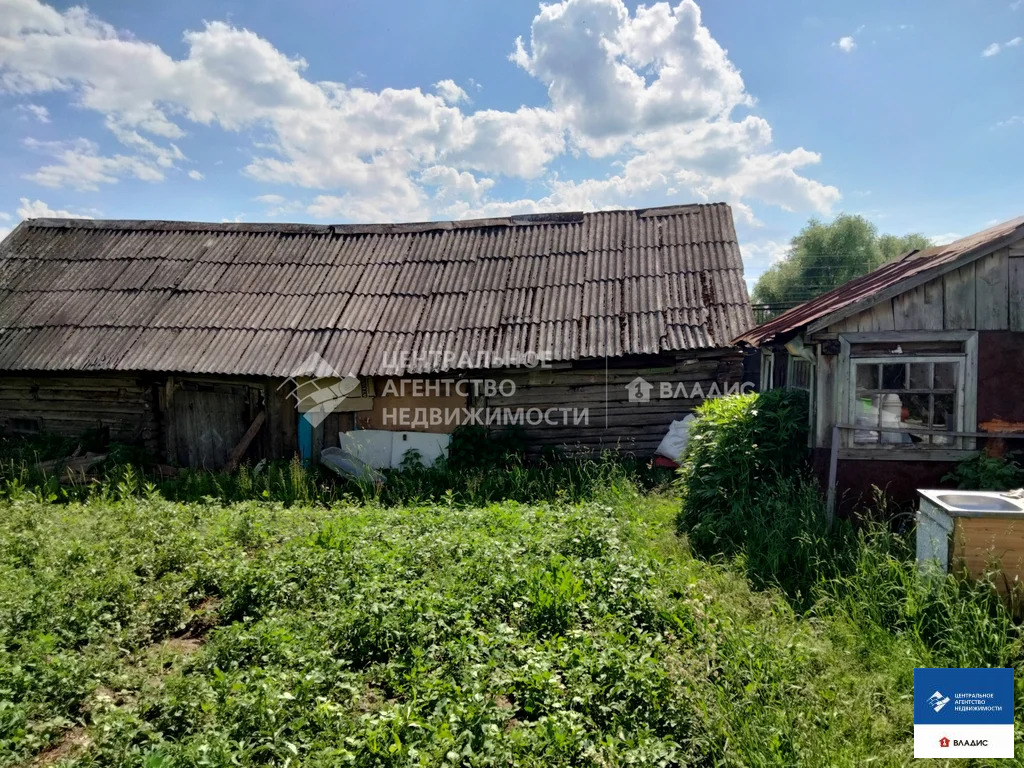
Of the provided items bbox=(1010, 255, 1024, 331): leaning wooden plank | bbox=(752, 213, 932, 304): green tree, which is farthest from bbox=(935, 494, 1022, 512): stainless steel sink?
bbox=(752, 213, 932, 304): green tree

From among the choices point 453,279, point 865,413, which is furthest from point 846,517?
point 453,279

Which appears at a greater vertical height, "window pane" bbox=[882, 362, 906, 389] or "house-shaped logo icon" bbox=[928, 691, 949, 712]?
"window pane" bbox=[882, 362, 906, 389]

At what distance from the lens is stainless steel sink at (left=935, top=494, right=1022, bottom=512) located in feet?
14.1

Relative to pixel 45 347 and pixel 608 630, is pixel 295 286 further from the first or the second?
pixel 608 630

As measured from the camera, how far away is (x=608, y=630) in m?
3.92

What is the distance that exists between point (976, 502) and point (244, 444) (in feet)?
32.4

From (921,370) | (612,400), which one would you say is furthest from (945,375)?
(612,400)

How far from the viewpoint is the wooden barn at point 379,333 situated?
9.12 m

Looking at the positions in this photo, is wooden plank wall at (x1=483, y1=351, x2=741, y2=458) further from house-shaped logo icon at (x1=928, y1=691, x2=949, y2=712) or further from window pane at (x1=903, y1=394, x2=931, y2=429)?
house-shaped logo icon at (x1=928, y1=691, x2=949, y2=712)

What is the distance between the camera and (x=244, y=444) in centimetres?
961

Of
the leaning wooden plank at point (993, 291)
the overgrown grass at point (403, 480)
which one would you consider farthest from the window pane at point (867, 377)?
the overgrown grass at point (403, 480)

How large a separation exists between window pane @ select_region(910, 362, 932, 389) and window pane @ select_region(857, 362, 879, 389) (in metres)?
0.36

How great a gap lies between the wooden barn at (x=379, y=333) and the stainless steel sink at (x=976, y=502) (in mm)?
4441

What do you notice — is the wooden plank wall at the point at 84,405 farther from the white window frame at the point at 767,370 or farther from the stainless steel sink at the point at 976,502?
the stainless steel sink at the point at 976,502
